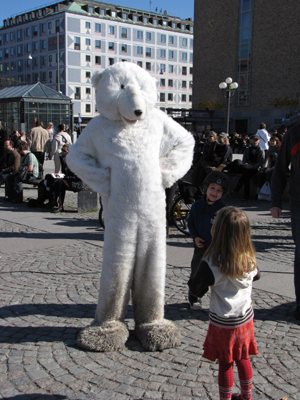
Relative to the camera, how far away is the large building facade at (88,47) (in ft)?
222

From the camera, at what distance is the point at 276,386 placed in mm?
2900

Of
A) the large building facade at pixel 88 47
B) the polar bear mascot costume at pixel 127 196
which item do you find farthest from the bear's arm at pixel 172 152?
the large building facade at pixel 88 47

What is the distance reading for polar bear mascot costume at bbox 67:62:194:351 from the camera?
3.24 m

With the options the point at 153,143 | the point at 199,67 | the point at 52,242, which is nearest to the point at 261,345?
the point at 153,143

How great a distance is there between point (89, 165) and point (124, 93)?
613 millimetres

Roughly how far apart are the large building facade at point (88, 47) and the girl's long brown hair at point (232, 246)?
215ft

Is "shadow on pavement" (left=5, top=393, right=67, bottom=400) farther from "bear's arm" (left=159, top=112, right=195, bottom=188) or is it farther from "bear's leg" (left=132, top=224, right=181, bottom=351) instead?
"bear's arm" (left=159, top=112, right=195, bottom=188)

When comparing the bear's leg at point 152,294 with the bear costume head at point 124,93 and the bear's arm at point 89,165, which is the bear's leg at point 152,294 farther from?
the bear costume head at point 124,93

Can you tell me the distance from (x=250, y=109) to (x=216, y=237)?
133 ft

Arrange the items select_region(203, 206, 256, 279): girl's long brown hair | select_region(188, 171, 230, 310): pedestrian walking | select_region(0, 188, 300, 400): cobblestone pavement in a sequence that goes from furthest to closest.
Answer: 1. select_region(188, 171, 230, 310): pedestrian walking
2. select_region(0, 188, 300, 400): cobblestone pavement
3. select_region(203, 206, 256, 279): girl's long brown hair

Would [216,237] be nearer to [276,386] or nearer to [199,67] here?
[276,386]

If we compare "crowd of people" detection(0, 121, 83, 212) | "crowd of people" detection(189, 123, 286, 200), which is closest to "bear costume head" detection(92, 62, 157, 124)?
"crowd of people" detection(0, 121, 83, 212)

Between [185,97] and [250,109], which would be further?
[185,97]

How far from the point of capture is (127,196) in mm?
3225
